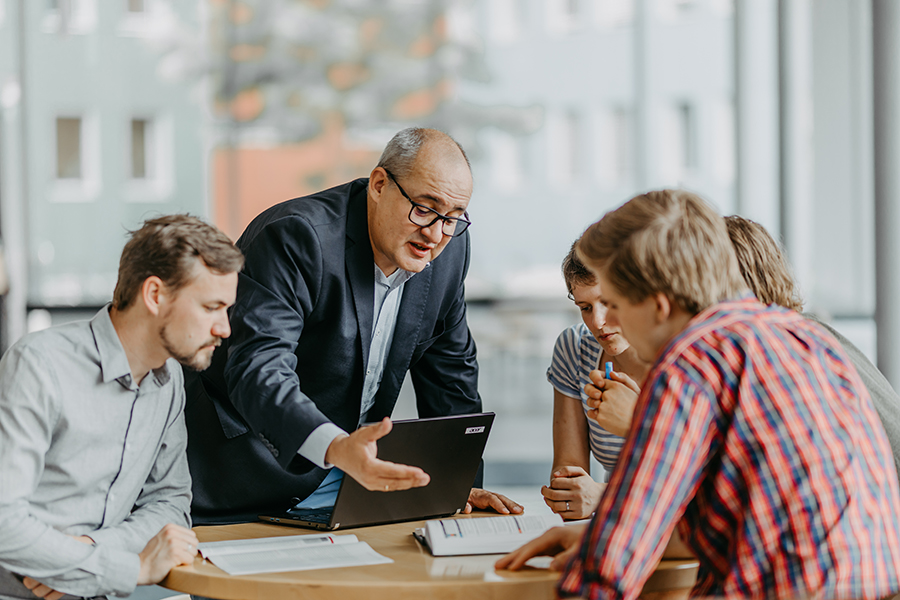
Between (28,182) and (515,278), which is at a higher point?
(28,182)

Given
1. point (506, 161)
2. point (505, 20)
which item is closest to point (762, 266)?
point (506, 161)

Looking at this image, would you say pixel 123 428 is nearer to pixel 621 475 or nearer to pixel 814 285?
pixel 621 475

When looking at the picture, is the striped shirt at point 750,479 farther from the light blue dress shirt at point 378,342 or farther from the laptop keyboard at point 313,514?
the light blue dress shirt at point 378,342

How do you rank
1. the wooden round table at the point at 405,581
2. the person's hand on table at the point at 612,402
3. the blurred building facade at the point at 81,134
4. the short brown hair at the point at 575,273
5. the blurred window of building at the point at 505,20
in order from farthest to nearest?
the blurred window of building at the point at 505,20, the blurred building facade at the point at 81,134, the short brown hair at the point at 575,273, the person's hand on table at the point at 612,402, the wooden round table at the point at 405,581

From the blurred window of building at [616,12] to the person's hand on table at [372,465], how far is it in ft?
13.5

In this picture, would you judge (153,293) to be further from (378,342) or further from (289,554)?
(378,342)

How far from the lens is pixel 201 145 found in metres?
4.94

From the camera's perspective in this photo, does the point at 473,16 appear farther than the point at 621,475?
Yes

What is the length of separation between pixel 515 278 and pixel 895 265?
1996 mm

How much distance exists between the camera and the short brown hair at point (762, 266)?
5.30ft

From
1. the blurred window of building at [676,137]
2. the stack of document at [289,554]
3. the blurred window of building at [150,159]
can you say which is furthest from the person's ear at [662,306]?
the blurred window of building at [150,159]

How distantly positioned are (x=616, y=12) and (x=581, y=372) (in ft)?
11.4

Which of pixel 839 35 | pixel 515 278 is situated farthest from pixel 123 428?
pixel 839 35

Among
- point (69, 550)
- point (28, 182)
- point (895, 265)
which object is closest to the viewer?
point (69, 550)
